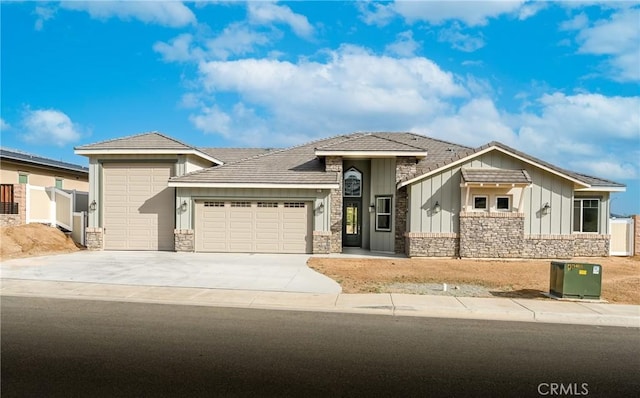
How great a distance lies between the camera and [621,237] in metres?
21.9

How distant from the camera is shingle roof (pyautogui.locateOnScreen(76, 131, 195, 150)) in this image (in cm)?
2030

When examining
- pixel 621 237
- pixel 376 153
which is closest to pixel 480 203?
pixel 376 153

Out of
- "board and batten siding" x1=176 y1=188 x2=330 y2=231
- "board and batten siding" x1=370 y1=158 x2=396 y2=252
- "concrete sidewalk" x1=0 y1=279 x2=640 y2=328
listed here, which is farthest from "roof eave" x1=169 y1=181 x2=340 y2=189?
"concrete sidewalk" x1=0 y1=279 x2=640 y2=328

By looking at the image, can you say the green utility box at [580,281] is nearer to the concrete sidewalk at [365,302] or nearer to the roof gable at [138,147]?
the concrete sidewalk at [365,302]

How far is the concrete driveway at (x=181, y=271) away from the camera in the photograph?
1212cm

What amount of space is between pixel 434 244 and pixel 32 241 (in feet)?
58.0

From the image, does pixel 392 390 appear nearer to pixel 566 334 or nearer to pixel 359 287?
pixel 566 334

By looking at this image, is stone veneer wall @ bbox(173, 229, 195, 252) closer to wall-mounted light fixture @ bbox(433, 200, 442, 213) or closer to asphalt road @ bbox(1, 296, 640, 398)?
asphalt road @ bbox(1, 296, 640, 398)

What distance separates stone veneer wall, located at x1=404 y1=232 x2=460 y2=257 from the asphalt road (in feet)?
34.2

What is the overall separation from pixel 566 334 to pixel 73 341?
832cm

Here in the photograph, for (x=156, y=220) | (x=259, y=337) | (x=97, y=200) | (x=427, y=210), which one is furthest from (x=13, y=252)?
(x=427, y=210)

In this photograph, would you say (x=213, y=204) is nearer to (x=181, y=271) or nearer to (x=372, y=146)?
(x=181, y=271)

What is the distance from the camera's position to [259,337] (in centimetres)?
720

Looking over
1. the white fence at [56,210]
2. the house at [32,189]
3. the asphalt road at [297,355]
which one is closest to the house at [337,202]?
the white fence at [56,210]
